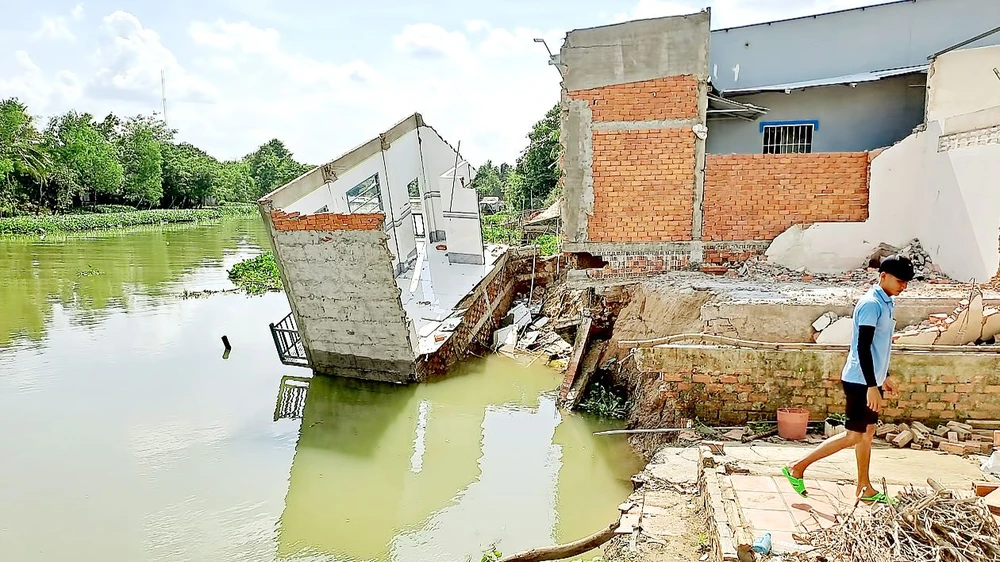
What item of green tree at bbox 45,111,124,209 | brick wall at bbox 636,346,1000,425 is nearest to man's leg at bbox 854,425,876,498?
brick wall at bbox 636,346,1000,425

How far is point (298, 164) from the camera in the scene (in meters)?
70.2

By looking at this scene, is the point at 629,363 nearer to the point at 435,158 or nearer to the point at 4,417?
the point at 435,158

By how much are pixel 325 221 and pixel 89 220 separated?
34485 millimetres

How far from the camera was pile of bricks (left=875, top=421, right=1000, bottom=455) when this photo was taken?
177 inches

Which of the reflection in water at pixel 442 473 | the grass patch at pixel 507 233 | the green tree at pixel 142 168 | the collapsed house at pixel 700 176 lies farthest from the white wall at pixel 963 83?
the green tree at pixel 142 168

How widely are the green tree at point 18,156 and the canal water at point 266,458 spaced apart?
1071 inches

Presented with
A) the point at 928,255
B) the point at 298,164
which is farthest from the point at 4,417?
the point at 298,164

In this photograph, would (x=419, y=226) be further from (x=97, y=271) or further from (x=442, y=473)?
(x=97, y=271)

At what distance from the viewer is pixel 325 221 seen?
8.22 meters

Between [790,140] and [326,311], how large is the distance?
10009 mm

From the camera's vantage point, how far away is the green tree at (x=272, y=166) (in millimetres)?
63969

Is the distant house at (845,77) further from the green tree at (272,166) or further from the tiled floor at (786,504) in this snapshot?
the green tree at (272,166)

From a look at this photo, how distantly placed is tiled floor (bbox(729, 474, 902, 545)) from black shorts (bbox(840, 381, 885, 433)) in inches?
16.9

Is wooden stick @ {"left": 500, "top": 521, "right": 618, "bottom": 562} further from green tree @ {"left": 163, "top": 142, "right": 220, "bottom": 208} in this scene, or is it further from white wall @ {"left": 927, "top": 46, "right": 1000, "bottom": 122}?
green tree @ {"left": 163, "top": 142, "right": 220, "bottom": 208}
